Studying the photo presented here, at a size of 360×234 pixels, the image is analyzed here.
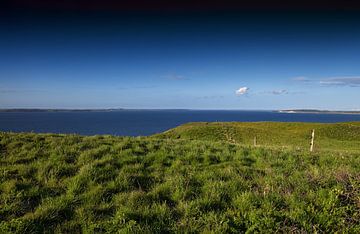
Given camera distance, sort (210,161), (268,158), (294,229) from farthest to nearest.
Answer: (268,158) < (210,161) < (294,229)

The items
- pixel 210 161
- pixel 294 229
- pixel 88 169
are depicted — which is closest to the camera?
Answer: pixel 294 229

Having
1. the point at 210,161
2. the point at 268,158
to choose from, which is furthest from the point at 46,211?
the point at 268,158

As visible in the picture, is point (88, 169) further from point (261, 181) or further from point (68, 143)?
point (261, 181)

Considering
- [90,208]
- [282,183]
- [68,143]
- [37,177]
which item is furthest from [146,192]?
[68,143]

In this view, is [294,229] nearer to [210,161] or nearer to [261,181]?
[261,181]

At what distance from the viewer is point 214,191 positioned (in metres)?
6.07

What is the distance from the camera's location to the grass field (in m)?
4.62

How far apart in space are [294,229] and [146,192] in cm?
347

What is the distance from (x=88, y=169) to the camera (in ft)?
23.7

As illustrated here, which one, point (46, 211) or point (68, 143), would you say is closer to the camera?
point (46, 211)

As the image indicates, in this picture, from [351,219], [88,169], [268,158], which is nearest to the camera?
[351,219]

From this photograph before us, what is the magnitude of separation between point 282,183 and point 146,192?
147 inches

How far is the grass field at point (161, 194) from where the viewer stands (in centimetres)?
462

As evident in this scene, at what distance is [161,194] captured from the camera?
20.0 ft
